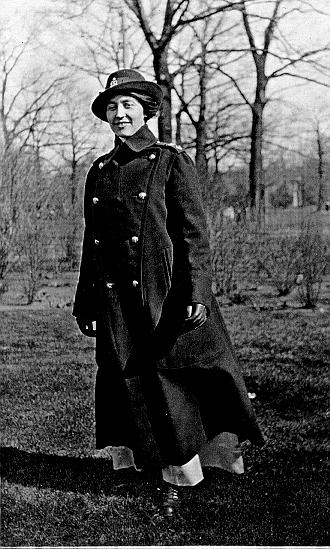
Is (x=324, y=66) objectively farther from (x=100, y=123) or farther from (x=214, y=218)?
(x=100, y=123)

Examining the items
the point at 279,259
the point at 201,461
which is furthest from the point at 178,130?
the point at 201,461

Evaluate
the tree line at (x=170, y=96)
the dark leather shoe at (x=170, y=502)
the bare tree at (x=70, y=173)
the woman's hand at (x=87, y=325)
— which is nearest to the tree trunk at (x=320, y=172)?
Answer: the tree line at (x=170, y=96)

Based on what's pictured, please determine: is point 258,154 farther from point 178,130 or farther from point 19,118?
point 19,118

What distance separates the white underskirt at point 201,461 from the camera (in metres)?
2.71

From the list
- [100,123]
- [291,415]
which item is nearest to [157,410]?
[291,415]

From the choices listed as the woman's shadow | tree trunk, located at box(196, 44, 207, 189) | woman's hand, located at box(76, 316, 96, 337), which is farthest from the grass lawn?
tree trunk, located at box(196, 44, 207, 189)

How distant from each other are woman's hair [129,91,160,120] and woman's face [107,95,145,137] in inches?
0.7

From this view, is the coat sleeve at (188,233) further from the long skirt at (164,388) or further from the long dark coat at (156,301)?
the long skirt at (164,388)

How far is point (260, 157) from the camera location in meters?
3.14

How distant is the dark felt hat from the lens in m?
2.56

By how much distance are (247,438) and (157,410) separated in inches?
16.7

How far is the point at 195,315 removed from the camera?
8.22 ft

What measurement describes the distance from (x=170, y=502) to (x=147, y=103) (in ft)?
5.33

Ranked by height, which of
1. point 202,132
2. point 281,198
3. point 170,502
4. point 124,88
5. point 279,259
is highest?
point 124,88
